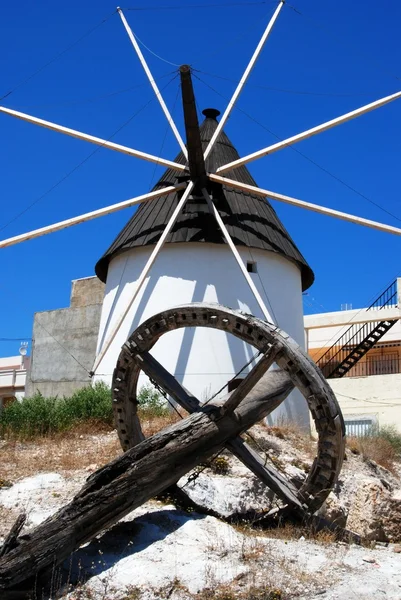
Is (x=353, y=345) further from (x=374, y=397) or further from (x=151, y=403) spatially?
(x=151, y=403)

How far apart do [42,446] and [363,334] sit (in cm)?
1687

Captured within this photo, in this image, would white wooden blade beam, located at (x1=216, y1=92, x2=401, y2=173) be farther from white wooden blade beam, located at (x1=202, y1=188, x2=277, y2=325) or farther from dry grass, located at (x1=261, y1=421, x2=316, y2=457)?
dry grass, located at (x1=261, y1=421, x2=316, y2=457)

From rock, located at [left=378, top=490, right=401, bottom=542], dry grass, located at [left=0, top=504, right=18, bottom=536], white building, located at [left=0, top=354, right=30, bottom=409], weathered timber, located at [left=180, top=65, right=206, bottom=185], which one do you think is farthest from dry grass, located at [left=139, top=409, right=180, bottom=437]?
white building, located at [left=0, top=354, right=30, bottom=409]

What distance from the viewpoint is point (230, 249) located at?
54.7 ft

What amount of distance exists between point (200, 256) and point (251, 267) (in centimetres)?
124

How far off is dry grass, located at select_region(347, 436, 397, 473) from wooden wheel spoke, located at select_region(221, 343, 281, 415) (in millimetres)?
6215

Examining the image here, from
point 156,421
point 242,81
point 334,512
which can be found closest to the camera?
point 334,512

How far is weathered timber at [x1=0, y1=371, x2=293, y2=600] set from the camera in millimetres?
7227

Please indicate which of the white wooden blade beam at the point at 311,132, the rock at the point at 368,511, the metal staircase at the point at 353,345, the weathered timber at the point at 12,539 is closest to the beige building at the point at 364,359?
the metal staircase at the point at 353,345

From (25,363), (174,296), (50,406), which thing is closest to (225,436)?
(50,406)

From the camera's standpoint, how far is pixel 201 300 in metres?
16.1

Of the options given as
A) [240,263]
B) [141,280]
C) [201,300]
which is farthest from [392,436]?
[141,280]

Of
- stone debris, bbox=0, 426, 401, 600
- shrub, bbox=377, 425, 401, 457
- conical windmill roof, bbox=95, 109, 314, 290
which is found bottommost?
stone debris, bbox=0, 426, 401, 600

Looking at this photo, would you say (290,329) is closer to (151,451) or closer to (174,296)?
(174,296)
